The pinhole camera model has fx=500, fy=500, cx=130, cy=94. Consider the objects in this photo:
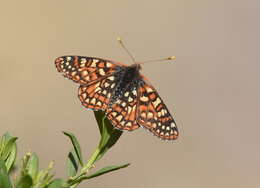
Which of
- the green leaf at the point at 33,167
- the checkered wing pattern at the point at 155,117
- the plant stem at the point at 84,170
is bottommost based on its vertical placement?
the plant stem at the point at 84,170

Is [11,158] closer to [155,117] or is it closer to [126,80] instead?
[155,117]

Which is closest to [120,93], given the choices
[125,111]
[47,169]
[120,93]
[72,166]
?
[120,93]

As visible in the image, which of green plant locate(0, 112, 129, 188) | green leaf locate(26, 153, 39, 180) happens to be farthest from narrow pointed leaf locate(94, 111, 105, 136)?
green leaf locate(26, 153, 39, 180)

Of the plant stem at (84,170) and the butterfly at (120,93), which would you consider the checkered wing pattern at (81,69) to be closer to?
the butterfly at (120,93)

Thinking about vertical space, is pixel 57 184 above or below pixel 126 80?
below

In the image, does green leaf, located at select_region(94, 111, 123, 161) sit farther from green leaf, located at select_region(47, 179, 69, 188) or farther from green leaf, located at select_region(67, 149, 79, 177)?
green leaf, located at select_region(47, 179, 69, 188)

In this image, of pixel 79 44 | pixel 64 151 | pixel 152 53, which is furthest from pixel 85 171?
pixel 152 53

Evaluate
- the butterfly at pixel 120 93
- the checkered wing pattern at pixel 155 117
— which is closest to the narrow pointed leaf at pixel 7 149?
the butterfly at pixel 120 93

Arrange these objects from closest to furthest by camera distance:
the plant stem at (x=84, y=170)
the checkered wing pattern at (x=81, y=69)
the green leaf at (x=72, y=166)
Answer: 1. the plant stem at (x=84, y=170)
2. the green leaf at (x=72, y=166)
3. the checkered wing pattern at (x=81, y=69)
